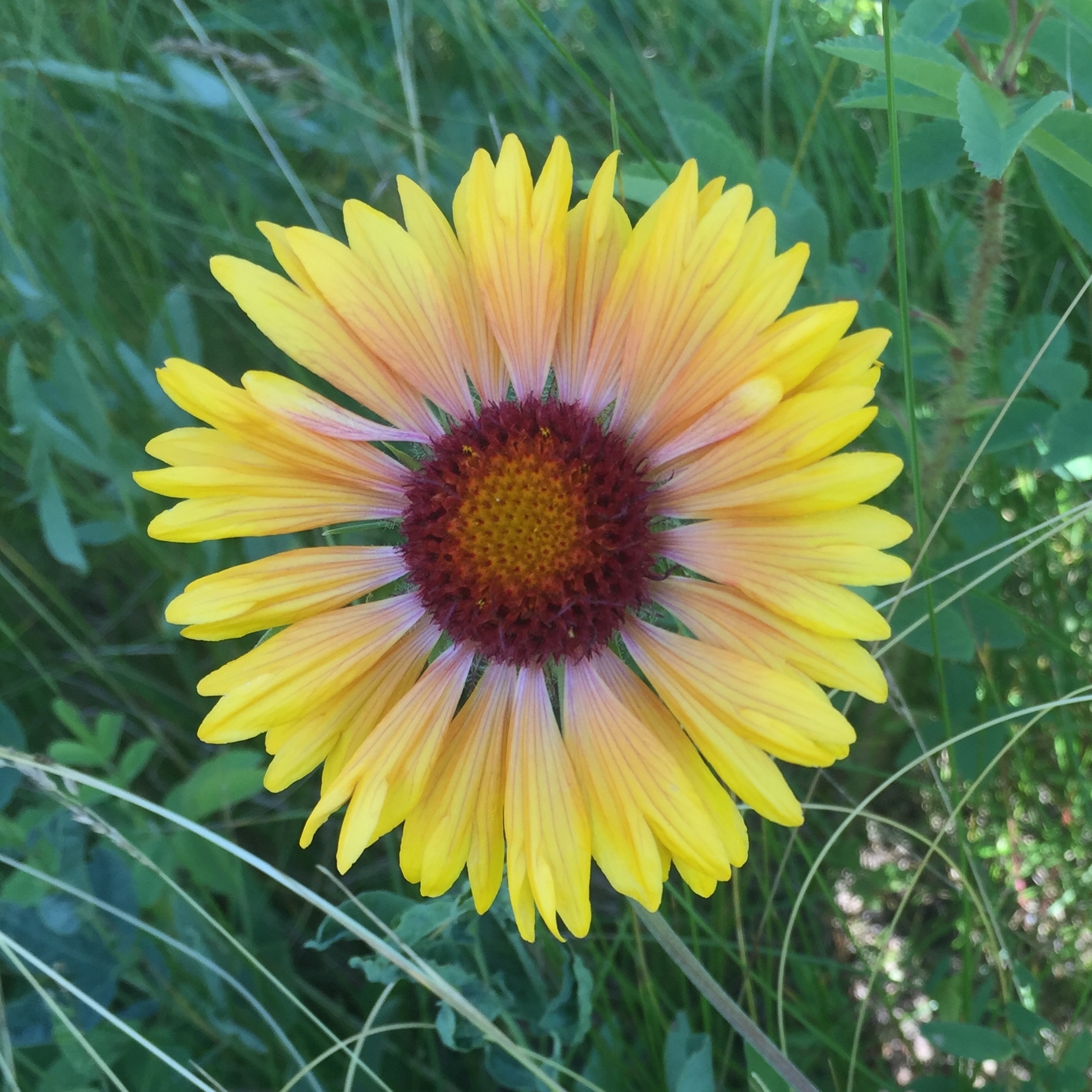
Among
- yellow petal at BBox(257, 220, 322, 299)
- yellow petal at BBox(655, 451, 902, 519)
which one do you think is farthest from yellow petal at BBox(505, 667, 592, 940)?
yellow petal at BBox(257, 220, 322, 299)

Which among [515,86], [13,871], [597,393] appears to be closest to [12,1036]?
[13,871]

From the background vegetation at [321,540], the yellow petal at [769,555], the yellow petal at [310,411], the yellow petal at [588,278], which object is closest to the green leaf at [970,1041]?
the background vegetation at [321,540]

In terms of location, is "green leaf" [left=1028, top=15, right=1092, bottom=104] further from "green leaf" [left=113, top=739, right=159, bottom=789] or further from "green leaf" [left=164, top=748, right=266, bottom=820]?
"green leaf" [left=113, top=739, right=159, bottom=789]

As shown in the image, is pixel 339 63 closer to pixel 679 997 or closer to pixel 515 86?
pixel 515 86

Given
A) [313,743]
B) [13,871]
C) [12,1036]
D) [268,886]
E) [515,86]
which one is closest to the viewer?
[313,743]

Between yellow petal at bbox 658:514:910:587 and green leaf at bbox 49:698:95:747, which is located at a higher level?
yellow petal at bbox 658:514:910:587
